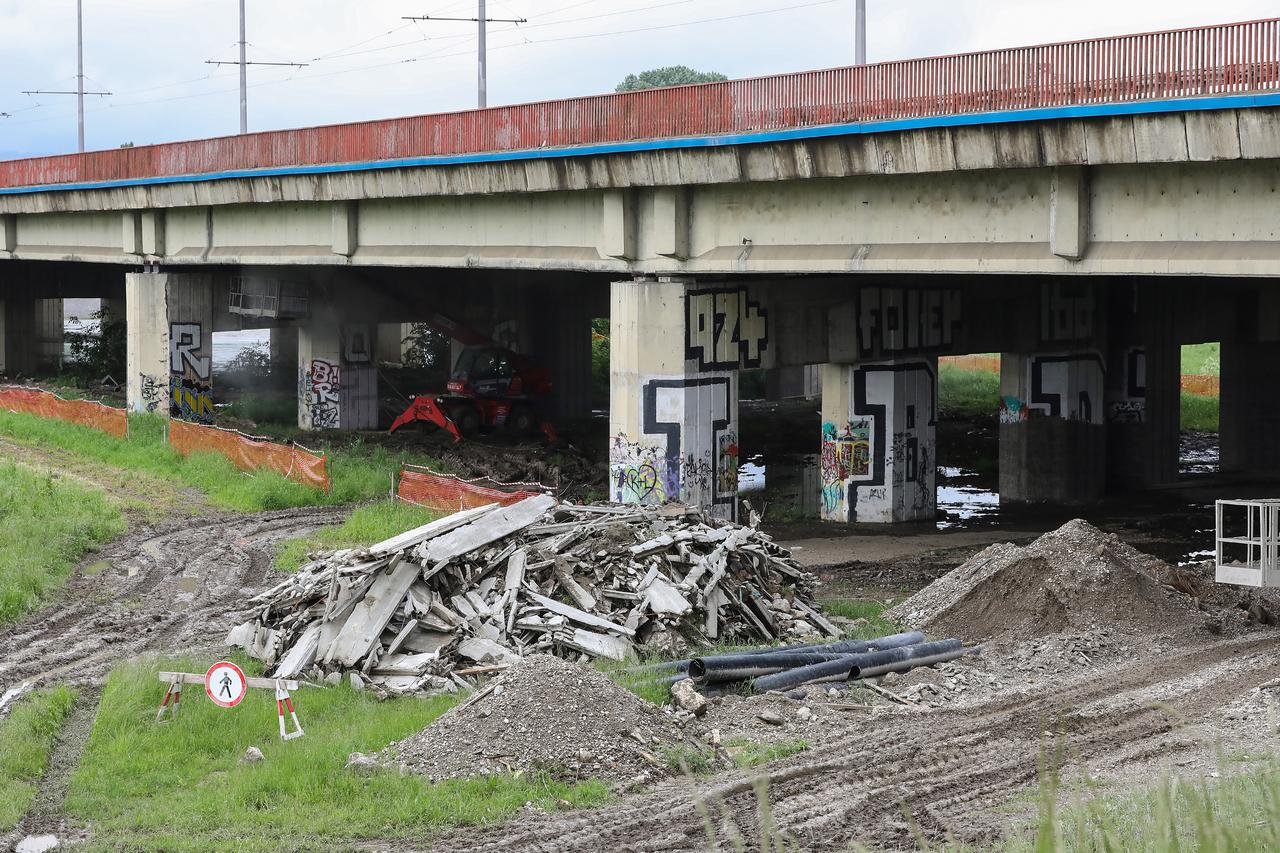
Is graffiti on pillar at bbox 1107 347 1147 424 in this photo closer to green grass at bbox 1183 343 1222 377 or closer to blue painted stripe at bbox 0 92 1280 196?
blue painted stripe at bbox 0 92 1280 196

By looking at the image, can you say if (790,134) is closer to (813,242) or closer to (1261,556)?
(813,242)

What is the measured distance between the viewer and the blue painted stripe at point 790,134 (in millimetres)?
16953

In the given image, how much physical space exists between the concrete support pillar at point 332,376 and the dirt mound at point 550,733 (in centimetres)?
3190

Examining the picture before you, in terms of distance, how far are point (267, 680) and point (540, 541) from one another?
14.8 feet

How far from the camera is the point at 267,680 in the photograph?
45.9 ft

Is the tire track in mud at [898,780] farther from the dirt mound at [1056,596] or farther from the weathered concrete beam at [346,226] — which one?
the weathered concrete beam at [346,226]

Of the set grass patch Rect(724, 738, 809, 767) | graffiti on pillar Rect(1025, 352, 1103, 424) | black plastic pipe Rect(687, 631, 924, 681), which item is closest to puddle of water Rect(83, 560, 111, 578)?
black plastic pipe Rect(687, 631, 924, 681)

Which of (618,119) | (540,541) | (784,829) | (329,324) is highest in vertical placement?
(618,119)

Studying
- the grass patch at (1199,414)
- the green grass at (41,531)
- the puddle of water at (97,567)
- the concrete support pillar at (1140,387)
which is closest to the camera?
the green grass at (41,531)

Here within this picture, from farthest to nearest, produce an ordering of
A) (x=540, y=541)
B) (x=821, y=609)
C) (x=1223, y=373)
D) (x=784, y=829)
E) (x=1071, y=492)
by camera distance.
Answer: (x=1223, y=373)
(x=1071, y=492)
(x=821, y=609)
(x=540, y=541)
(x=784, y=829)

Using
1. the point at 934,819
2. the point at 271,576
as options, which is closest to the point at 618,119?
the point at 271,576

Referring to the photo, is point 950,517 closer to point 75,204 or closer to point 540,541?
point 540,541

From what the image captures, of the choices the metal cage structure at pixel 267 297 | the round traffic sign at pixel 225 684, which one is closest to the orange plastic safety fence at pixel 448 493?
Result: the round traffic sign at pixel 225 684

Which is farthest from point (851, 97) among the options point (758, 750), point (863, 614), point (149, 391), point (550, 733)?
point (149, 391)
